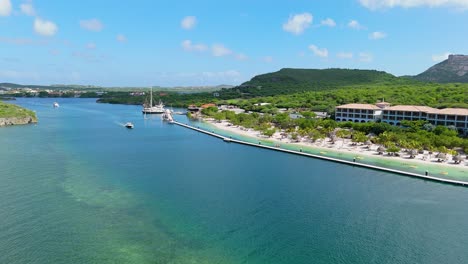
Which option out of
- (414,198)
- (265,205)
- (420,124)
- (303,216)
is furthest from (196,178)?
(420,124)

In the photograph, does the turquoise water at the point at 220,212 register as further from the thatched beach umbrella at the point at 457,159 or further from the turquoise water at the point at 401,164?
the thatched beach umbrella at the point at 457,159

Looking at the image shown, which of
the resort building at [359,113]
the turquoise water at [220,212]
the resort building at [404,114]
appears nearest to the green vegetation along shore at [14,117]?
the turquoise water at [220,212]

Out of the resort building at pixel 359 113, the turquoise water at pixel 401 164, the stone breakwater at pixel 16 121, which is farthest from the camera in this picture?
the stone breakwater at pixel 16 121

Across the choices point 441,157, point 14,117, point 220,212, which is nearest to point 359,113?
point 441,157

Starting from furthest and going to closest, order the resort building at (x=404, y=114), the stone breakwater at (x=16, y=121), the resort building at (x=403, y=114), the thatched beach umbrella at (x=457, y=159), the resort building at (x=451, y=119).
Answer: the stone breakwater at (x=16, y=121) → the resort building at (x=404, y=114) → the resort building at (x=403, y=114) → the resort building at (x=451, y=119) → the thatched beach umbrella at (x=457, y=159)

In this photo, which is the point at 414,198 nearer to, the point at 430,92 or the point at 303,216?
the point at 303,216

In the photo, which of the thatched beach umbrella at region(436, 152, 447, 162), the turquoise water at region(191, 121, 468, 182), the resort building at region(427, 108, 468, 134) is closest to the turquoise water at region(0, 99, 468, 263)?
the turquoise water at region(191, 121, 468, 182)

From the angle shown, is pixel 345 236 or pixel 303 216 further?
pixel 303 216
